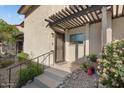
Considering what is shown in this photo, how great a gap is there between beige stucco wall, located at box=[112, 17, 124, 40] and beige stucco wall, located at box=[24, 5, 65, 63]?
3.88 metres

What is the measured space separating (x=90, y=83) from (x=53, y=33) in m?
5.10

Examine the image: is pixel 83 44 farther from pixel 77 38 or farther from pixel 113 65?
pixel 113 65

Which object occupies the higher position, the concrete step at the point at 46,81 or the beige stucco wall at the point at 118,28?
the beige stucco wall at the point at 118,28

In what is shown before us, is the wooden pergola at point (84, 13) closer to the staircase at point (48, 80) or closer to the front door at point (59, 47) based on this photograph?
the front door at point (59, 47)

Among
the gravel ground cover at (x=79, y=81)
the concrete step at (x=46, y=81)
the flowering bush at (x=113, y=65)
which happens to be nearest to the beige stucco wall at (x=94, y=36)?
the gravel ground cover at (x=79, y=81)

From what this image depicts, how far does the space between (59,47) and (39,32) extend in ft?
8.41

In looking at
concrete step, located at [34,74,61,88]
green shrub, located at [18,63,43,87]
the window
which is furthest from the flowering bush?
the window

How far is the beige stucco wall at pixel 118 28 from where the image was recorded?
8.07m

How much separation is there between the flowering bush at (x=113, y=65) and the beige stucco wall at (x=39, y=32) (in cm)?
588

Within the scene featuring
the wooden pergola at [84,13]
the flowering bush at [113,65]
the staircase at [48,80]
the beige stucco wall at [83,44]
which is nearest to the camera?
the flowering bush at [113,65]

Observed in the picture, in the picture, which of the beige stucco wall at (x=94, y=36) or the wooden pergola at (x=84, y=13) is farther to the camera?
the beige stucco wall at (x=94, y=36)

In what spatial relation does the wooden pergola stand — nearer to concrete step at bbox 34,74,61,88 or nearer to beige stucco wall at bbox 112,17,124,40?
beige stucco wall at bbox 112,17,124,40

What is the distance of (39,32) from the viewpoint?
42.5 ft

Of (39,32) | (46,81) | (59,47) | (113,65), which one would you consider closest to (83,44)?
(59,47)
